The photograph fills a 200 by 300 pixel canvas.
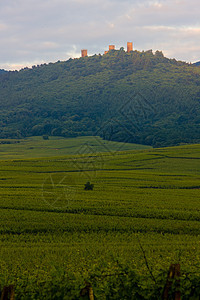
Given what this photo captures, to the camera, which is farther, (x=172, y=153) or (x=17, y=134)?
(x=17, y=134)

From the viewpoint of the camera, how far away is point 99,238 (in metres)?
23.7

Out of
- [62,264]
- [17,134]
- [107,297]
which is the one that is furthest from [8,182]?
[17,134]

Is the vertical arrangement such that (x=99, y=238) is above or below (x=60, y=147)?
above

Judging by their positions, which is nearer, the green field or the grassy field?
the green field

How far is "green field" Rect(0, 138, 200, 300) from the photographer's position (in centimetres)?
1059

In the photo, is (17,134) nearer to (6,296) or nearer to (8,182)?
(8,182)

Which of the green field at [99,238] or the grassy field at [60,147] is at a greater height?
the green field at [99,238]

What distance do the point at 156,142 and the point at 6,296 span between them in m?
133

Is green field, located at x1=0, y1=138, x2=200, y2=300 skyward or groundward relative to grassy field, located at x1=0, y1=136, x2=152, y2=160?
skyward

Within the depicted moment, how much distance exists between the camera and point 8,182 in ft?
173

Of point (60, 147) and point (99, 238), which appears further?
point (60, 147)

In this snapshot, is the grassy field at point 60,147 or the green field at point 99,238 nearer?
the green field at point 99,238

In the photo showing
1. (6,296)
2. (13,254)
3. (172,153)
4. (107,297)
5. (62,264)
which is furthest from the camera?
(172,153)

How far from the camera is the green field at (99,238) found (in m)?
10.6
